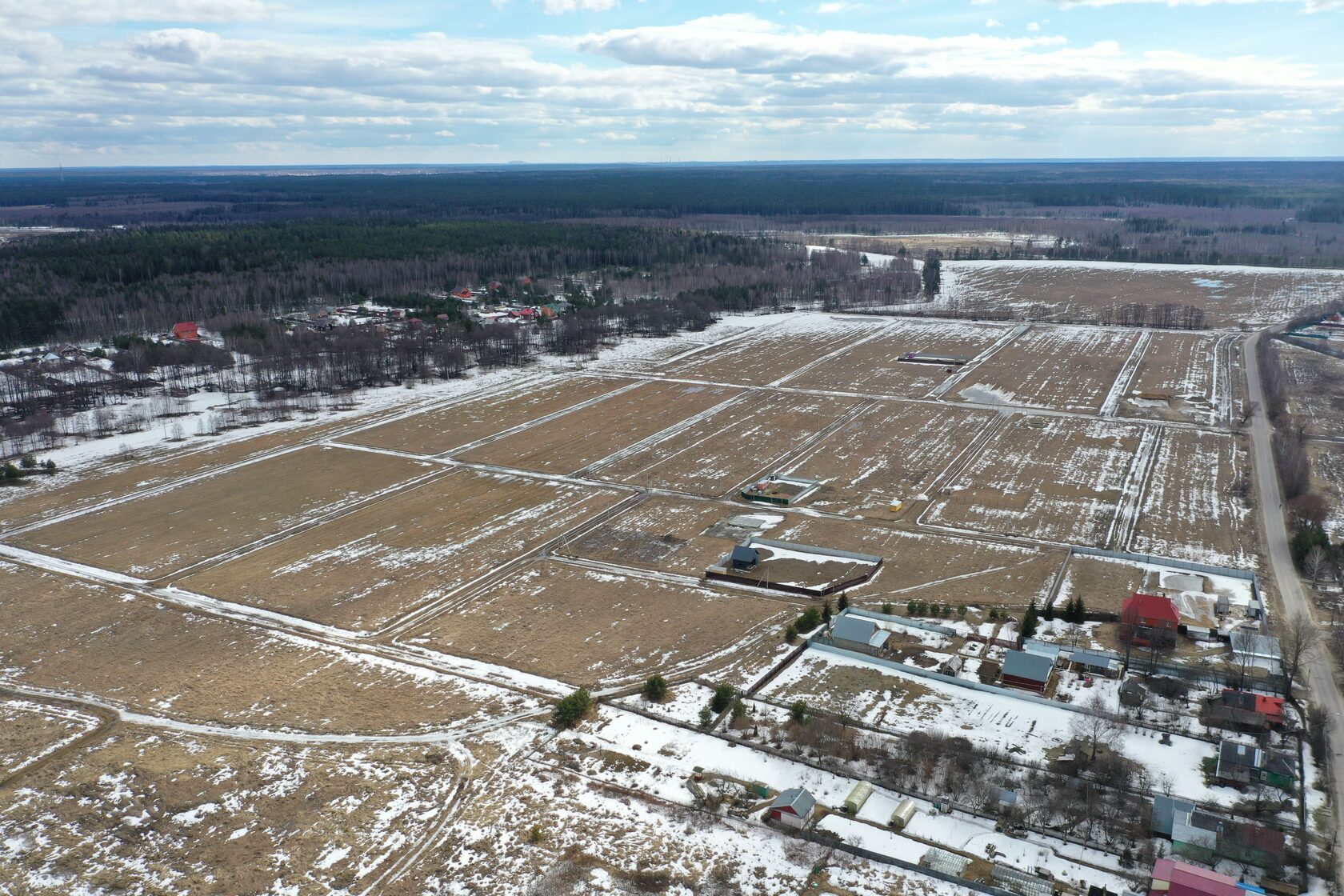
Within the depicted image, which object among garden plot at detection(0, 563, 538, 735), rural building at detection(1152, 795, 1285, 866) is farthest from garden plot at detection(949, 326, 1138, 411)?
garden plot at detection(0, 563, 538, 735)

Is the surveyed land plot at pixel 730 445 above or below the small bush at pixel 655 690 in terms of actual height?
above

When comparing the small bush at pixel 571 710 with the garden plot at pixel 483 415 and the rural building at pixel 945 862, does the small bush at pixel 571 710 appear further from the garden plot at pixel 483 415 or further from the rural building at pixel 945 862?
the garden plot at pixel 483 415

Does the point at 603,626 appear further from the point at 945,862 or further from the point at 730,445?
the point at 730,445

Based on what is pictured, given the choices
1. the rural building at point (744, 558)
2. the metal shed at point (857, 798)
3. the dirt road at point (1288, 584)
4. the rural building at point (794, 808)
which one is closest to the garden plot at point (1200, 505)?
the dirt road at point (1288, 584)

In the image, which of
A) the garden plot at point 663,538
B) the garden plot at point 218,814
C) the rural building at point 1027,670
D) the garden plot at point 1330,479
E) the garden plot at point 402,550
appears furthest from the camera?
the garden plot at point 1330,479

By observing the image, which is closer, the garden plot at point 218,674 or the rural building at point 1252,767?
the rural building at point 1252,767

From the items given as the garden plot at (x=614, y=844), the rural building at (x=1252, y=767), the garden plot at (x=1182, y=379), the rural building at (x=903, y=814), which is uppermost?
the garden plot at (x=1182, y=379)

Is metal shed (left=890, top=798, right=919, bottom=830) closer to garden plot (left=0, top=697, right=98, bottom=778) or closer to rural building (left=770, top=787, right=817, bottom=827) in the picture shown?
rural building (left=770, top=787, right=817, bottom=827)
